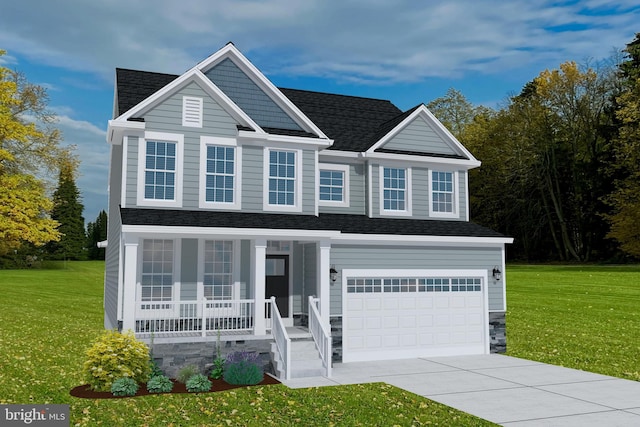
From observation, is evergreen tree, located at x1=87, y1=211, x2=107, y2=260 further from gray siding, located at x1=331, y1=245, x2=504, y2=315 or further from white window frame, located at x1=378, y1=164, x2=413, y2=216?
gray siding, located at x1=331, y1=245, x2=504, y2=315

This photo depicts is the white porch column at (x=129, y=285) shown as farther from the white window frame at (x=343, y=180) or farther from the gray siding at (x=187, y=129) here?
the white window frame at (x=343, y=180)

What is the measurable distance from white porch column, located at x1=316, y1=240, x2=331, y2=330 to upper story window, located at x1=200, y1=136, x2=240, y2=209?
279 centimetres

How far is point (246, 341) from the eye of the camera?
49.9 ft

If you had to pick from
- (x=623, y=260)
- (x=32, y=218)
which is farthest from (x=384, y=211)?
(x=623, y=260)

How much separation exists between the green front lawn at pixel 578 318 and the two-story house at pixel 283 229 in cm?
251

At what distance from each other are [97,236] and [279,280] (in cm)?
7690

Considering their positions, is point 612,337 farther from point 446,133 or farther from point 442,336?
point 446,133

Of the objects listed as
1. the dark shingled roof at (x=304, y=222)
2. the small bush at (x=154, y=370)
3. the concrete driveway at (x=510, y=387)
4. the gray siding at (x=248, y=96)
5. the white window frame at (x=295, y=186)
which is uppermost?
the gray siding at (x=248, y=96)

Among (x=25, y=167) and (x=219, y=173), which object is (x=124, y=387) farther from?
(x=25, y=167)

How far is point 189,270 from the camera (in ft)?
54.6

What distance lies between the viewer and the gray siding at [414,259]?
17.4 meters

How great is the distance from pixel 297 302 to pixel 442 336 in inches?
187

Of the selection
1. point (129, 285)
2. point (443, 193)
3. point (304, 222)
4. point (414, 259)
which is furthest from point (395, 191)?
point (129, 285)

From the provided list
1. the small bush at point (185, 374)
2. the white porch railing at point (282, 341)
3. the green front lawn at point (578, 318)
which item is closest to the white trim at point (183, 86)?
the white porch railing at point (282, 341)
